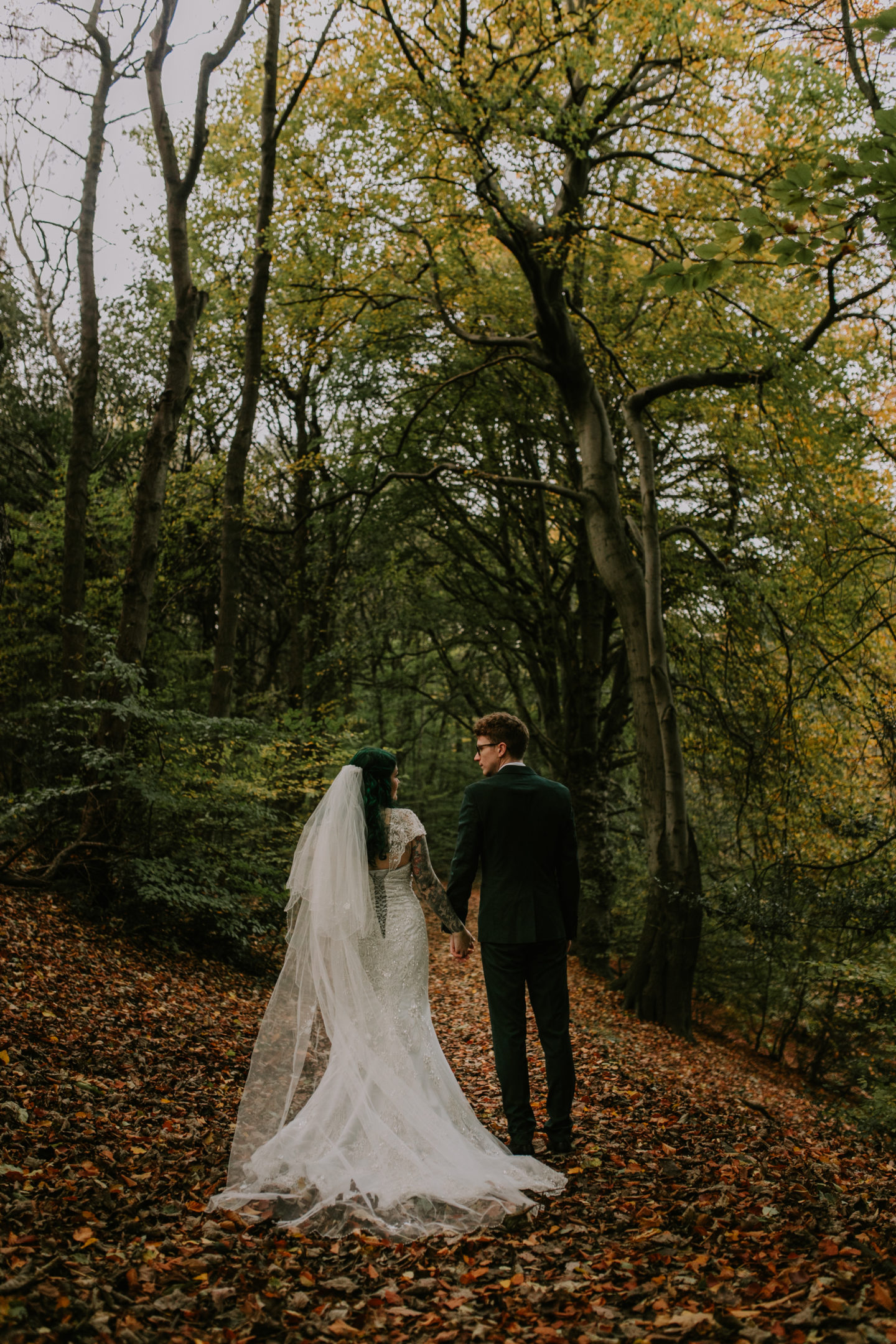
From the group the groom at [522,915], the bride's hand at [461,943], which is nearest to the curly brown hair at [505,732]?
the groom at [522,915]

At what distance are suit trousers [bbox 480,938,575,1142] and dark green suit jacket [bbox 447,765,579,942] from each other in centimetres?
11

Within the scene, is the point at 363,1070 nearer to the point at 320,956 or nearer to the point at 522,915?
the point at 320,956

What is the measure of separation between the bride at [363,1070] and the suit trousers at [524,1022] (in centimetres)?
23

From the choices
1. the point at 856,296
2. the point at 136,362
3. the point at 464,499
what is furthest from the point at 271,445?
the point at 856,296

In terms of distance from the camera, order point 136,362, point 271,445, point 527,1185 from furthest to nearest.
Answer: point 271,445, point 136,362, point 527,1185

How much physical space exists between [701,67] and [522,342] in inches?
134

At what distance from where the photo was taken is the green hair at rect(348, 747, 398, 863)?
5.08 meters

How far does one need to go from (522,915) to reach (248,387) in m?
8.99

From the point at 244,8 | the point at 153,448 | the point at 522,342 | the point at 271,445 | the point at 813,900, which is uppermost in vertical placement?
the point at 244,8

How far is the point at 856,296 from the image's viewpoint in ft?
26.0

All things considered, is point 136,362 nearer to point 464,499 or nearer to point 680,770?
point 464,499

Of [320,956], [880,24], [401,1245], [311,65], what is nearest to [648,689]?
[320,956]

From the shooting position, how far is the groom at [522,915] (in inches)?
181

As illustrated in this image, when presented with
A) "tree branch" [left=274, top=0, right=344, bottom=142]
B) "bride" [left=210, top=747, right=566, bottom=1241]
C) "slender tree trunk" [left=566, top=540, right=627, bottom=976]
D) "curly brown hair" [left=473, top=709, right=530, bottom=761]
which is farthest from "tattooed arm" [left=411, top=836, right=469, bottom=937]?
"tree branch" [left=274, top=0, right=344, bottom=142]
